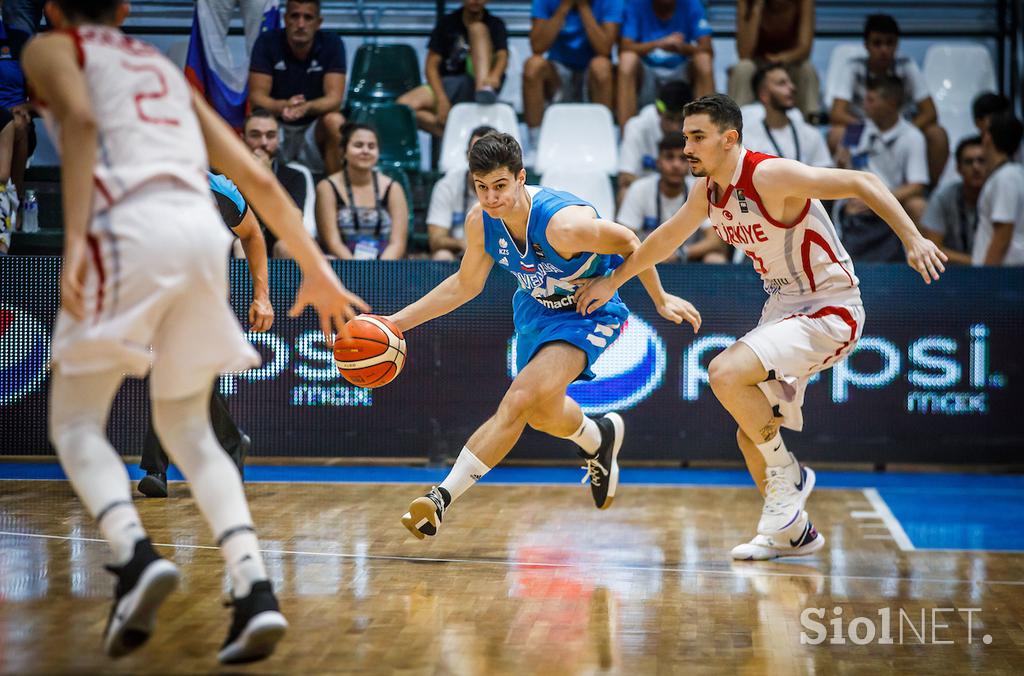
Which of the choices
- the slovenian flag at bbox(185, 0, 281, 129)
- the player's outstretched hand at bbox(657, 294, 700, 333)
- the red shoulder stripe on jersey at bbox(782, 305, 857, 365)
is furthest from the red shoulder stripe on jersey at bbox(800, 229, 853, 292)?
the slovenian flag at bbox(185, 0, 281, 129)

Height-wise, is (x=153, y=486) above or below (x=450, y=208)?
below

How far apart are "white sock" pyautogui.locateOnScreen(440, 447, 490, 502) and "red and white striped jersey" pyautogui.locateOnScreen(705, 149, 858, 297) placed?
1.47 m

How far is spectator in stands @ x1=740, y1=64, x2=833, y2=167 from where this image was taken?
30.0 feet

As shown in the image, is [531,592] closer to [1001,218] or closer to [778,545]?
[778,545]

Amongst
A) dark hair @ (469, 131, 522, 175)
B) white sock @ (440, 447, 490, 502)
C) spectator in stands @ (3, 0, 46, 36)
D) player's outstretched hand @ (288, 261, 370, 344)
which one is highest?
spectator in stands @ (3, 0, 46, 36)

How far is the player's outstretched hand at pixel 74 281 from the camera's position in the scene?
2.91 meters

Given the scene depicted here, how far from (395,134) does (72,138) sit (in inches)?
278

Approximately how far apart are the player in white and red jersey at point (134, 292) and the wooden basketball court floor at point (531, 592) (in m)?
0.35

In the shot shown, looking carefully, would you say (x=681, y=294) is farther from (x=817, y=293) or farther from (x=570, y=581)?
(x=570, y=581)

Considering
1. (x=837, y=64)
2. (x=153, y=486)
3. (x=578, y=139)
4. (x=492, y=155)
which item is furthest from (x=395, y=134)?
(x=492, y=155)

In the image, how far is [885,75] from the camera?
990 cm

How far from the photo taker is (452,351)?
788cm

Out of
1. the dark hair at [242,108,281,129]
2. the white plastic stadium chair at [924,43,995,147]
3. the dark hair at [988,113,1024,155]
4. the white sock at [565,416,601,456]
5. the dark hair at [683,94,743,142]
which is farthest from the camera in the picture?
the white plastic stadium chair at [924,43,995,147]

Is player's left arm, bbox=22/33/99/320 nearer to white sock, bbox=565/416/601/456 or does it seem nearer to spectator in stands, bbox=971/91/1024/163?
white sock, bbox=565/416/601/456
